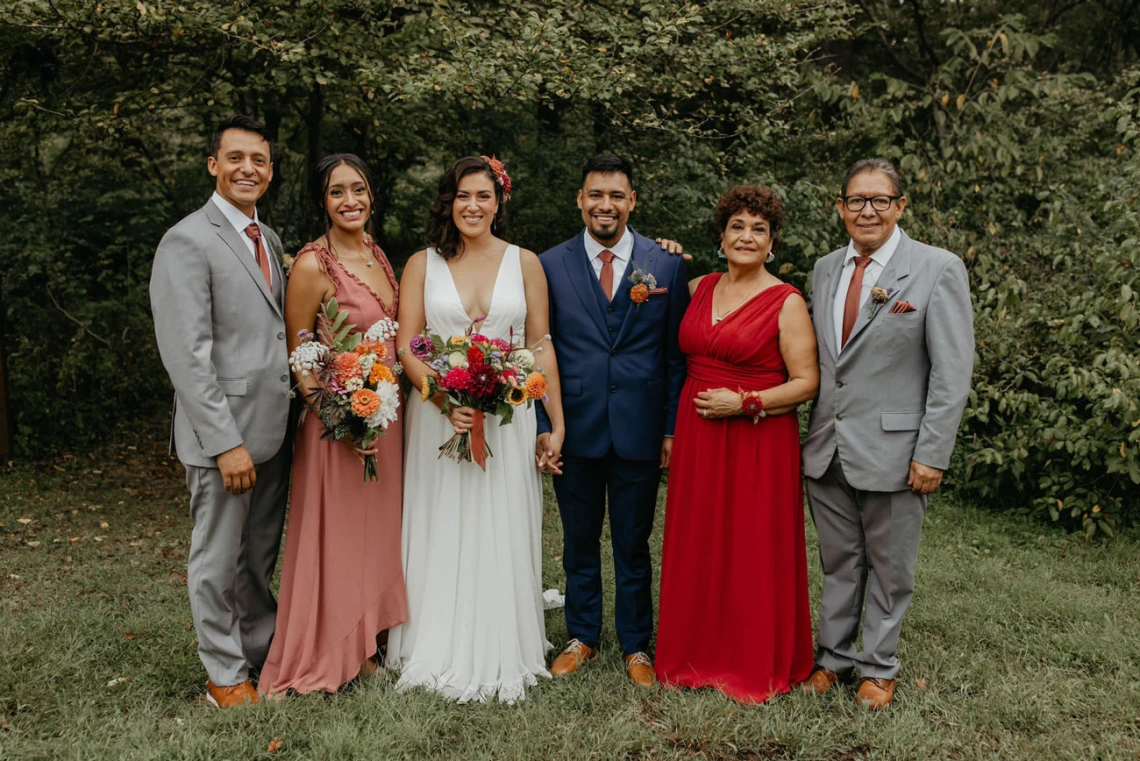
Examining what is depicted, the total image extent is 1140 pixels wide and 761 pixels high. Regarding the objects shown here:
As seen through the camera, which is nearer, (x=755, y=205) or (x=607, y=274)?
(x=755, y=205)

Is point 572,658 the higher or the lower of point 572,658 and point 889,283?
the lower

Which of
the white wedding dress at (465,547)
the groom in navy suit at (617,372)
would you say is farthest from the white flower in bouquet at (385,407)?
the groom in navy suit at (617,372)

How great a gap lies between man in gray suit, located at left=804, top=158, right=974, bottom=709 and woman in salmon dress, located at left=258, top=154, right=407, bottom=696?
77.8 inches

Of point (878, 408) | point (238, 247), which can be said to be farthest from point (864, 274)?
point (238, 247)

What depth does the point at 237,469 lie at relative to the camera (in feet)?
12.7

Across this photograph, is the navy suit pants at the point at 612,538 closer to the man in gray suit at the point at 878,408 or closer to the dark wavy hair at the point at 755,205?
the man in gray suit at the point at 878,408

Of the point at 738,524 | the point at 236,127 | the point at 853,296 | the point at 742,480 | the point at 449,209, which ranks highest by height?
the point at 236,127

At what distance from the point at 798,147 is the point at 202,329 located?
7.08m

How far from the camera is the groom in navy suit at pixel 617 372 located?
441 centimetres

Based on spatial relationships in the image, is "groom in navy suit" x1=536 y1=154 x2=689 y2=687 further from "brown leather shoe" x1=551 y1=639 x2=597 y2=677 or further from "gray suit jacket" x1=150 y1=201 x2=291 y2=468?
"gray suit jacket" x1=150 y1=201 x2=291 y2=468

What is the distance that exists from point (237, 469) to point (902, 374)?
2824 millimetres

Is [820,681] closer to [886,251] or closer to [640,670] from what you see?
[640,670]

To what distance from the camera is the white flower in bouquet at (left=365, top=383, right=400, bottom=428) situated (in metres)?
3.93

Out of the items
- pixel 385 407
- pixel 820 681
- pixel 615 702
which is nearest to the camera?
pixel 385 407
